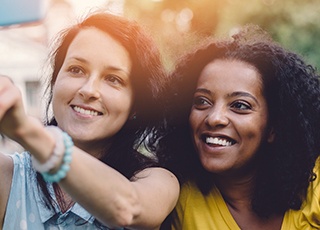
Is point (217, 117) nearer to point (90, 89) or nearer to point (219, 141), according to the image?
point (219, 141)

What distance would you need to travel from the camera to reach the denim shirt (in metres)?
2.44

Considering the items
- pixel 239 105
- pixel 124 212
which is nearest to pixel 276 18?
pixel 239 105

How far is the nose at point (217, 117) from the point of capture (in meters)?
2.75

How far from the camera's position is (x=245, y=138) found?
279 cm

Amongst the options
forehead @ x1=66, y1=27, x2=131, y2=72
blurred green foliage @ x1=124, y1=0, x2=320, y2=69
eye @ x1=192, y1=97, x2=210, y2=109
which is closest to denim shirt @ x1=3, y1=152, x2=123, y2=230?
forehead @ x1=66, y1=27, x2=131, y2=72

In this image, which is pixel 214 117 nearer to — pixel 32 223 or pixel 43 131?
pixel 32 223

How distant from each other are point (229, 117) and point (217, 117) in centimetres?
6

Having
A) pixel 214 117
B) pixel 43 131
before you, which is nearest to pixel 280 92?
pixel 214 117

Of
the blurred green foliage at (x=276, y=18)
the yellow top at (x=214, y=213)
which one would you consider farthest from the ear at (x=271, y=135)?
the blurred green foliage at (x=276, y=18)

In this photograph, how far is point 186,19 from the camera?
1517 centimetres

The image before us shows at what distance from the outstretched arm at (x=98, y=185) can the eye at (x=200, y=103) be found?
544mm

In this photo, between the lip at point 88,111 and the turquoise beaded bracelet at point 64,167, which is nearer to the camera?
the turquoise beaded bracelet at point 64,167

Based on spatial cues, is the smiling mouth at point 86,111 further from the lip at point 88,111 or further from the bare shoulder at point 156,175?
the bare shoulder at point 156,175

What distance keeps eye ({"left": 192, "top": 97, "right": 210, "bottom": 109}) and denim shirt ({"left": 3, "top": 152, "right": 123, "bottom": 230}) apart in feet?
2.29
